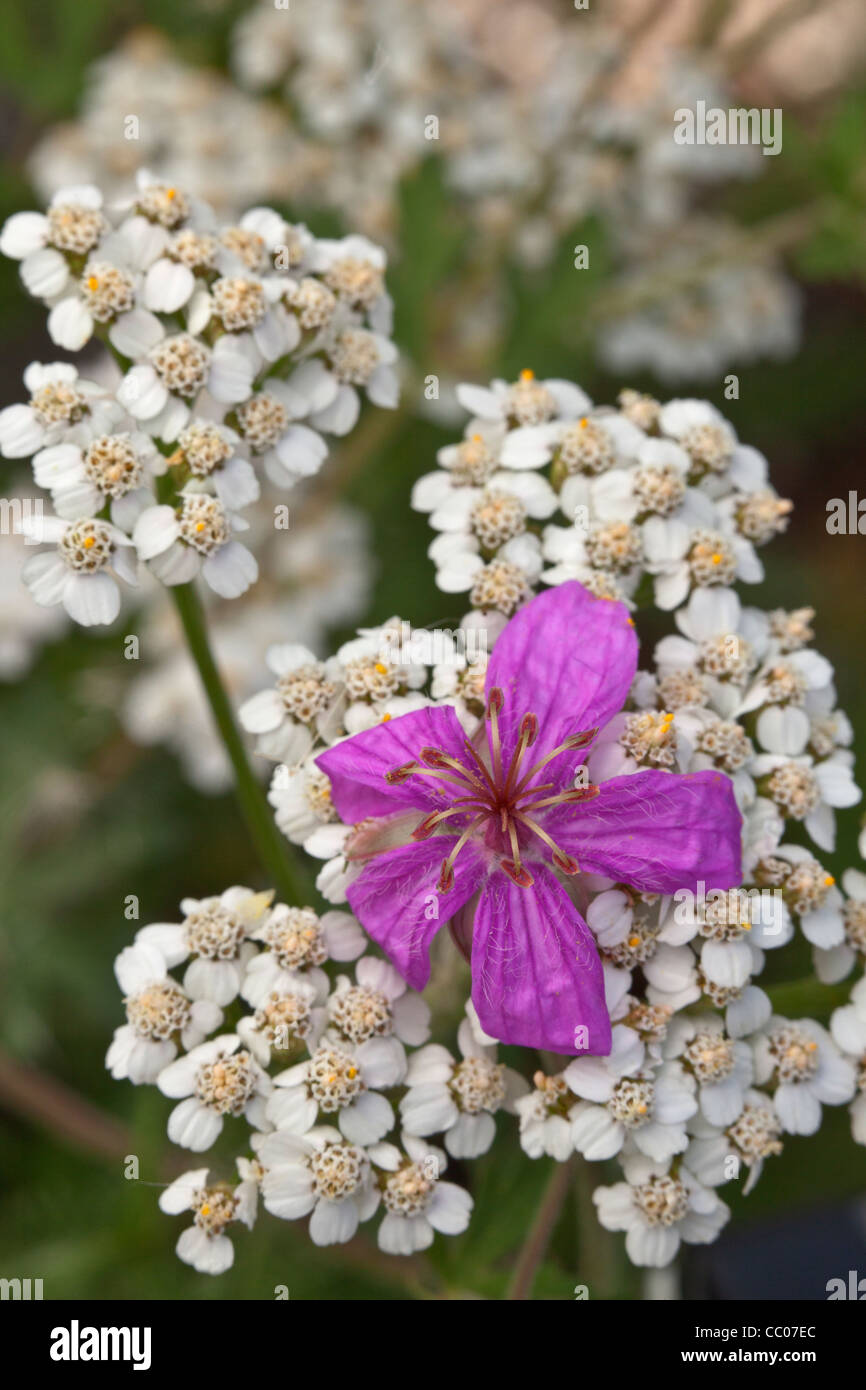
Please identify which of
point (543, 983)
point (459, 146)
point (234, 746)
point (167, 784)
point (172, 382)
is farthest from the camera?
point (167, 784)

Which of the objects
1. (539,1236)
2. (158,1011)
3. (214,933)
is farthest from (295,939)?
(539,1236)

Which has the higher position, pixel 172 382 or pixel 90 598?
pixel 172 382

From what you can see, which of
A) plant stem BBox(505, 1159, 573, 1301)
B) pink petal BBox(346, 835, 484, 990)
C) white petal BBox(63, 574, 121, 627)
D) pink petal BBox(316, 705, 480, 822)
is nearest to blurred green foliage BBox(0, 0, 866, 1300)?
plant stem BBox(505, 1159, 573, 1301)

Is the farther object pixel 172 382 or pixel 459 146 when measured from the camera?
pixel 459 146

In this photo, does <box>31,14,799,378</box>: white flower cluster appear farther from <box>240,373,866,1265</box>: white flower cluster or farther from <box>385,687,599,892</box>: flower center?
<box>385,687,599,892</box>: flower center

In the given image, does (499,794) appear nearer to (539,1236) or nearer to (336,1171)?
(336,1171)

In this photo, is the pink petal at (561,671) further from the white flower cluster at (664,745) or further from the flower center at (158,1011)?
the flower center at (158,1011)

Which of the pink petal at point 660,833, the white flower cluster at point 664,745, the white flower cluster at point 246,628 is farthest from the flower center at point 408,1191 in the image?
the white flower cluster at point 246,628
